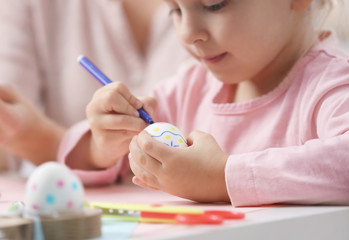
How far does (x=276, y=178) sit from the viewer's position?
60 cm

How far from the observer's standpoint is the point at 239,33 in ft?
2.47

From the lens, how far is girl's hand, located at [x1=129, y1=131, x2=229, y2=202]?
2.02 feet

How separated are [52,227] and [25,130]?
0.61m

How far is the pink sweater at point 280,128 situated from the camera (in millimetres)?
604

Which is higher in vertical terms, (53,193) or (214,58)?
(214,58)

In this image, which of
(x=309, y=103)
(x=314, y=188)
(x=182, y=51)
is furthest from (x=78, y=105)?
A: (x=314, y=188)

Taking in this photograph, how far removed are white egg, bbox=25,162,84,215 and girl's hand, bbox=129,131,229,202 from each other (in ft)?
0.61

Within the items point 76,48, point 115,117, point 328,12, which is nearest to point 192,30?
point 115,117

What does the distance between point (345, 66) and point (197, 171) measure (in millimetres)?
278

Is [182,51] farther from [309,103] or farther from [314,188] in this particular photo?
[314,188]

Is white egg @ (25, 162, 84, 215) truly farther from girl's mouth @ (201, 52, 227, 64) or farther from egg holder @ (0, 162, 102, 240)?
girl's mouth @ (201, 52, 227, 64)

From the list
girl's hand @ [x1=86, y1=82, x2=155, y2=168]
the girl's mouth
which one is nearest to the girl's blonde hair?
the girl's mouth

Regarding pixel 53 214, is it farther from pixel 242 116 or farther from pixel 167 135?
pixel 242 116

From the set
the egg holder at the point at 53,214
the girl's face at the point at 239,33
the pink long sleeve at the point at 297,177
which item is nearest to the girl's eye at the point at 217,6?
the girl's face at the point at 239,33
